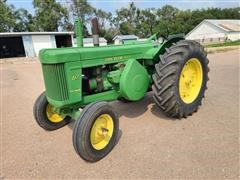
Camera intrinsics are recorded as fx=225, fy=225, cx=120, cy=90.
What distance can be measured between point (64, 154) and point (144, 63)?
2187mm

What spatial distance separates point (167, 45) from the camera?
408 centimetres

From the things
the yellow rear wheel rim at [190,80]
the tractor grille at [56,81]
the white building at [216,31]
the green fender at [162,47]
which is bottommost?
the white building at [216,31]

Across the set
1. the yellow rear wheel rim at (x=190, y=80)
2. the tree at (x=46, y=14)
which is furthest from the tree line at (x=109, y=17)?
the yellow rear wheel rim at (x=190, y=80)

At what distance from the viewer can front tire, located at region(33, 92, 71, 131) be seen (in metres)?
3.75

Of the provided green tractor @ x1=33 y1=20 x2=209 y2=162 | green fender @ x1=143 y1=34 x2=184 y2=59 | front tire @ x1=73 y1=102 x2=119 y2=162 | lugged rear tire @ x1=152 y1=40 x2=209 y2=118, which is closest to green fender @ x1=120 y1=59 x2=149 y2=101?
green tractor @ x1=33 y1=20 x2=209 y2=162

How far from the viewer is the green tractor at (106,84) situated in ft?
9.81

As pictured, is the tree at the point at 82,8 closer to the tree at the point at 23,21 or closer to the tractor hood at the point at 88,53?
the tree at the point at 23,21

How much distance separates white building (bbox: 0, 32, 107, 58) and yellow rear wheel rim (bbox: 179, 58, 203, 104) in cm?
1979

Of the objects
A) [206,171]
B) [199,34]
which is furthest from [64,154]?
[199,34]

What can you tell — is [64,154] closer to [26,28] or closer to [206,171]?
[206,171]

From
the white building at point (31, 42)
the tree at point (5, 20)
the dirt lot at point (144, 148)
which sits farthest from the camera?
the tree at point (5, 20)

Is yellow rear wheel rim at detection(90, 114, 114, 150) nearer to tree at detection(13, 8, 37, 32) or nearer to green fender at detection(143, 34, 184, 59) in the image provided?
green fender at detection(143, 34, 184, 59)

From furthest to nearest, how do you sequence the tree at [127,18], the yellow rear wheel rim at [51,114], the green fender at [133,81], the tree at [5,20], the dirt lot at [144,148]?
the tree at [127,18] → the tree at [5,20] → the yellow rear wheel rim at [51,114] → the green fender at [133,81] → the dirt lot at [144,148]

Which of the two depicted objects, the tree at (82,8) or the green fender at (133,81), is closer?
the green fender at (133,81)
